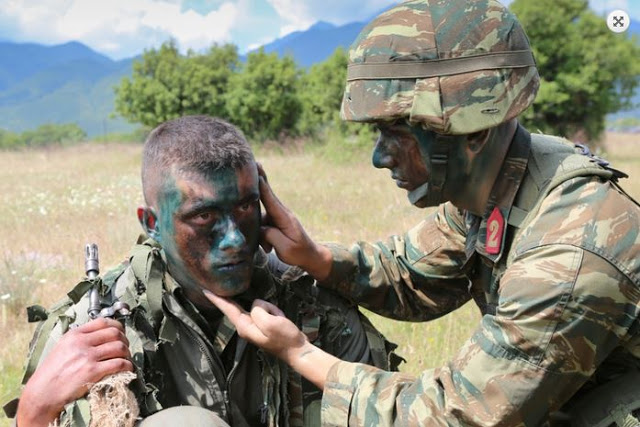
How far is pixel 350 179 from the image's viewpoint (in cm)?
1448

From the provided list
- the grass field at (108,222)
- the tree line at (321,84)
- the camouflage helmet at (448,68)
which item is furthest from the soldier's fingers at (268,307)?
the tree line at (321,84)

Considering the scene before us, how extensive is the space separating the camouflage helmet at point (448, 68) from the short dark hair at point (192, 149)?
612 millimetres

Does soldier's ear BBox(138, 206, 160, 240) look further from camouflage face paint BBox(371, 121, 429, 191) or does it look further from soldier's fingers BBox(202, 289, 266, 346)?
camouflage face paint BBox(371, 121, 429, 191)

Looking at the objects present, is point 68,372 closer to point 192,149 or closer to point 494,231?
point 192,149

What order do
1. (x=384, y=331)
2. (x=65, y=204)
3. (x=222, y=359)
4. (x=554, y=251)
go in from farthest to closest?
(x=65, y=204) < (x=384, y=331) < (x=222, y=359) < (x=554, y=251)

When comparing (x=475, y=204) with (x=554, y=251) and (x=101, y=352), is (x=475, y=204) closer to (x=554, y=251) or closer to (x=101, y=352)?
(x=554, y=251)

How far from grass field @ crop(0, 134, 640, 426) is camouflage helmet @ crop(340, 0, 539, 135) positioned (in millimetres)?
2800

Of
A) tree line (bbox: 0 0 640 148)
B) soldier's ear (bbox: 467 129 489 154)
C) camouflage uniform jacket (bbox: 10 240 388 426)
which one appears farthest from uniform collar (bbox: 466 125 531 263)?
tree line (bbox: 0 0 640 148)

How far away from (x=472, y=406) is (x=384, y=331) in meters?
3.27

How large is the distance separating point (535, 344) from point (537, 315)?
103 mm

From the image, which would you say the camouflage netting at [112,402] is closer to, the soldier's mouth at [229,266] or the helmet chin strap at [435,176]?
the soldier's mouth at [229,266]

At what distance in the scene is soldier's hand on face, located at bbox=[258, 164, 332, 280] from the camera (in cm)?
344

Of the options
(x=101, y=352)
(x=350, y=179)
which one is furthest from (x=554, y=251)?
(x=350, y=179)

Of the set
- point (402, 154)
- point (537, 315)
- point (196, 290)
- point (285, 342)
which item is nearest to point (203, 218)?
point (196, 290)
